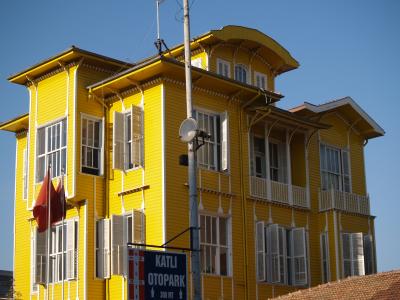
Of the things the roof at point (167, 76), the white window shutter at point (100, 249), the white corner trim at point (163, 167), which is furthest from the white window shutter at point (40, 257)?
the roof at point (167, 76)

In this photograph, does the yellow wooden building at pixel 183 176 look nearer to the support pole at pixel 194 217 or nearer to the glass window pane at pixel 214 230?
→ the glass window pane at pixel 214 230

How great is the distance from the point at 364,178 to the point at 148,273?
19899 millimetres

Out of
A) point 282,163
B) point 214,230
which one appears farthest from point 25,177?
point 282,163

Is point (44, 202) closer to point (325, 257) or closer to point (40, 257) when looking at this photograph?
point (40, 257)

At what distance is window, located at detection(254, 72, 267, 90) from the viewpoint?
36.3 metres

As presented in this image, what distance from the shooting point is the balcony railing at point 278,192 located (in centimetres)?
3291

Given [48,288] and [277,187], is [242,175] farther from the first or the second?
[48,288]

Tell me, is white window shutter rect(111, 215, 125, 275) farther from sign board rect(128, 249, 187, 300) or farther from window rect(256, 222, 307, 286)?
sign board rect(128, 249, 187, 300)

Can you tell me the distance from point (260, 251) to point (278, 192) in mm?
3085

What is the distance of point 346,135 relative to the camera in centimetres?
3822

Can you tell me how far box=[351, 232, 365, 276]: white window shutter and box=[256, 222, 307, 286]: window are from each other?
246cm

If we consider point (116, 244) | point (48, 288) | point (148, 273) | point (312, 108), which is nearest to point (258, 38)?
point (312, 108)

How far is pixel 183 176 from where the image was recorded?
2986cm

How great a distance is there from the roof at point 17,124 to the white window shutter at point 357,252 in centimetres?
1480
